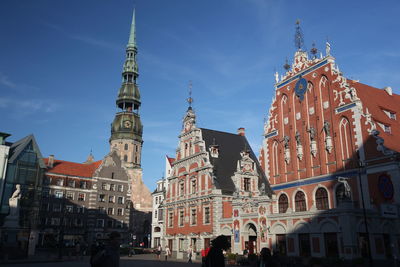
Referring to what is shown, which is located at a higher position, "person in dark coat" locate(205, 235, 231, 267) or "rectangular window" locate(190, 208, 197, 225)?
"rectangular window" locate(190, 208, 197, 225)

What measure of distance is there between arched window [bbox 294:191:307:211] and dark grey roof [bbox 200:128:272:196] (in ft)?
23.4

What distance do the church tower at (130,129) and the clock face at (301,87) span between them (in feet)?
208

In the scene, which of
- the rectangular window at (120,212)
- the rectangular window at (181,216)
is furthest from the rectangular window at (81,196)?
the rectangular window at (181,216)

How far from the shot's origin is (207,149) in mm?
44562

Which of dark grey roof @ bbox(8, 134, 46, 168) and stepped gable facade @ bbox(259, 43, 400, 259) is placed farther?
dark grey roof @ bbox(8, 134, 46, 168)

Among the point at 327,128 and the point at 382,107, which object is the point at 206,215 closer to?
the point at 327,128

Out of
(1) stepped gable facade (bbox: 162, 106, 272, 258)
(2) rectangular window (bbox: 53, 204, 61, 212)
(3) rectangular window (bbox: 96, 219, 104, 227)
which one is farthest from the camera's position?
(3) rectangular window (bbox: 96, 219, 104, 227)

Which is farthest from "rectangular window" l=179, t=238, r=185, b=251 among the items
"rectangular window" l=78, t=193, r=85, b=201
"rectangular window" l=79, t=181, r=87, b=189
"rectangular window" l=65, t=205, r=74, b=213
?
"rectangular window" l=79, t=181, r=87, b=189

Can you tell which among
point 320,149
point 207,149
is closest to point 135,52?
point 207,149

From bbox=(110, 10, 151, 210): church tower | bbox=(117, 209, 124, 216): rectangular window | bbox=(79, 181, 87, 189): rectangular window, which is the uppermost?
bbox=(110, 10, 151, 210): church tower

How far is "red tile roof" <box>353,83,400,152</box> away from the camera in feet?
96.3

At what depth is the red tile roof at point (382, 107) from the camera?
29.3 m

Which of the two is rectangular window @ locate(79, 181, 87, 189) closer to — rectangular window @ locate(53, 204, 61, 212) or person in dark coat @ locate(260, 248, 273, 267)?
rectangular window @ locate(53, 204, 61, 212)

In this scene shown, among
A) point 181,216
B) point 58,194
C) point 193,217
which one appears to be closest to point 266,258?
point 193,217
